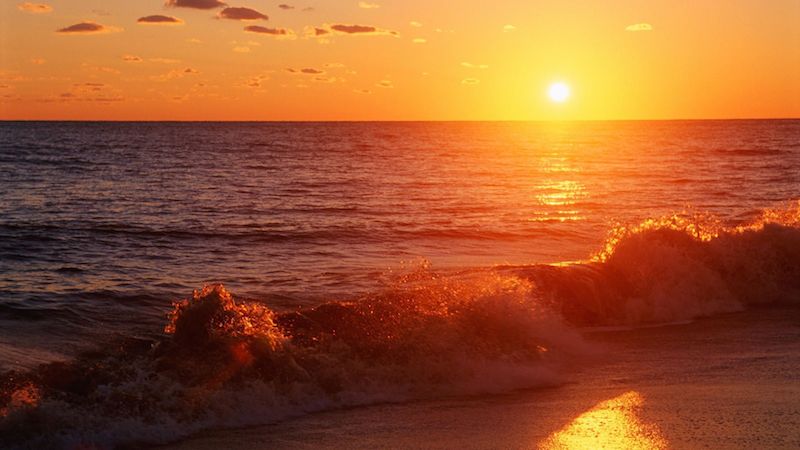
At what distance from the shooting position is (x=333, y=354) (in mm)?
10484

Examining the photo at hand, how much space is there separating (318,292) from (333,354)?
464 centimetres

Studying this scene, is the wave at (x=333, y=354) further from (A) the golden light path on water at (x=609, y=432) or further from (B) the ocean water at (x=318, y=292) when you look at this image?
(A) the golden light path on water at (x=609, y=432)

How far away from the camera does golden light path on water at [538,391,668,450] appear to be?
7.95 metres

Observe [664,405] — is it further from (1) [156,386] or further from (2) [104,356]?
(2) [104,356]

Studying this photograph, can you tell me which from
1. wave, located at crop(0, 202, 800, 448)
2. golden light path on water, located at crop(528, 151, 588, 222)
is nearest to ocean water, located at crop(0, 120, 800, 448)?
wave, located at crop(0, 202, 800, 448)

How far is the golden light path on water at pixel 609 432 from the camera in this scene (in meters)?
7.95

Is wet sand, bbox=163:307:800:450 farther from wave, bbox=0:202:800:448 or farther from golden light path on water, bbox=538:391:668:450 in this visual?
wave, bbox=0:202:800:448

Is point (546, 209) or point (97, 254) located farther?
point (546, 209)

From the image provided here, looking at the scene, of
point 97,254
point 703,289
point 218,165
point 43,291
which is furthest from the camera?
point 218,165

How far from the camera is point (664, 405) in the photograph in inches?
360

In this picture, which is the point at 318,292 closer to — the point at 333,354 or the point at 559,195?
the point at 333,354

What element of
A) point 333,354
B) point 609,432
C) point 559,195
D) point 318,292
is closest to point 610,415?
point 609,432

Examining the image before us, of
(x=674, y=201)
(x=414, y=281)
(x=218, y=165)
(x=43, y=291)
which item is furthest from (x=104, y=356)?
(x=218, y=165)

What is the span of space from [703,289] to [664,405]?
702cm
